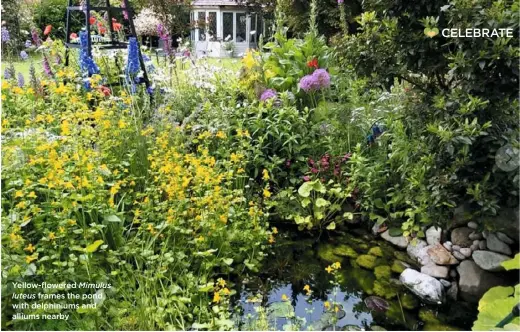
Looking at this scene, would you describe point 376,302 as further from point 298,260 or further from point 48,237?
point 48,237

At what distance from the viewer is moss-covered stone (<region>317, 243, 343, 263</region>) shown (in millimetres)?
2969

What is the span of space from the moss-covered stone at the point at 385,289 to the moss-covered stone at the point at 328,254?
324mm

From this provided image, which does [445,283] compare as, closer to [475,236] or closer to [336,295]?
[475,236]

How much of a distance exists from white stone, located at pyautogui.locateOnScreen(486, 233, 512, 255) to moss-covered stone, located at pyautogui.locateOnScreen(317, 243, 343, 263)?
0.89m

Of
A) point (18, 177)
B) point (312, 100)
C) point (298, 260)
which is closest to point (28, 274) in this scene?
point (18, 177)

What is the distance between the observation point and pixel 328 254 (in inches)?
119

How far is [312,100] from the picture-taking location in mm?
4219

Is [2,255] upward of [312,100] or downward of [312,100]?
downward

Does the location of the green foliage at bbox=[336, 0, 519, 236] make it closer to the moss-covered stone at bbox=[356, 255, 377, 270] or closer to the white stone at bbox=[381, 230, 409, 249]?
the white stone at bbox=[381, 230, 409, 249]

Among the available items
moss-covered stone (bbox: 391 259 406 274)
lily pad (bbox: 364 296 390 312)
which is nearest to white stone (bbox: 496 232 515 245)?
moss-covered stone (bbox: 391 259 406 274)

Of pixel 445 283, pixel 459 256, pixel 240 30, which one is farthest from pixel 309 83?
pixel 240 30

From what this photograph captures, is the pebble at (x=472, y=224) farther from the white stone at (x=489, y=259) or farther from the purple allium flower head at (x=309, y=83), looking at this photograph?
the purple allium flower head at (x=309, y=83)

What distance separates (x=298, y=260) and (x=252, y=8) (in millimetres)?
10575

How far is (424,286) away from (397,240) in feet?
1.92
